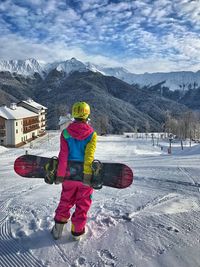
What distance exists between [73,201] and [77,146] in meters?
0.95

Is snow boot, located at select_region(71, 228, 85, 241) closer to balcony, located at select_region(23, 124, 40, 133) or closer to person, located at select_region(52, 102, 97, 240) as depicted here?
person, located at select_region(52, 102, 97, 240)

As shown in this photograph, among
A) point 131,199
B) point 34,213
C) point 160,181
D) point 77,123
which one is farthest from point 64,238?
point 160,181

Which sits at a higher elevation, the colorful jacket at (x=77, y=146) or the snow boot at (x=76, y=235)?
the colorful jacket at (x=77, y=146)

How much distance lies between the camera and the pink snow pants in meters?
4.97

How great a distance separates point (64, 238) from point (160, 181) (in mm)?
4989

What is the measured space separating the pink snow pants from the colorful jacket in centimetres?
27

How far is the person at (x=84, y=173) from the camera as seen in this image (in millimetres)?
4984

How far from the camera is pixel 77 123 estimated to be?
515cm

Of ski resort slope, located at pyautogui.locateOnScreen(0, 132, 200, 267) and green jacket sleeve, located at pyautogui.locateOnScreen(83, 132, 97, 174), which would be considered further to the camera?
green jacket sleeve, located at pyautogui.locateOnScreen(83, 132, 97, 174)

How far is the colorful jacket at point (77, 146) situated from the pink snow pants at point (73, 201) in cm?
27

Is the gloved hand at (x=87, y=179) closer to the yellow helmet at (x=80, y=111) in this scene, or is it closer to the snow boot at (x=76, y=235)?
the snow boot at (x=76, y=235)

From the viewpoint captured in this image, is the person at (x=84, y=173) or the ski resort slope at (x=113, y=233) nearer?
the ski resort slope at (x=113, y=233)

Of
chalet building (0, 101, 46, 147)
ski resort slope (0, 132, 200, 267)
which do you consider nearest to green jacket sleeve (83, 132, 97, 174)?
ski resort slope (0, 132, 200, 267)

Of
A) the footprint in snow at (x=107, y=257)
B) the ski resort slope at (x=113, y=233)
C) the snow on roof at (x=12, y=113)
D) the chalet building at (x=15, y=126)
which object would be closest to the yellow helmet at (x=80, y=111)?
the ski resort slope at (x=113, y=233)
